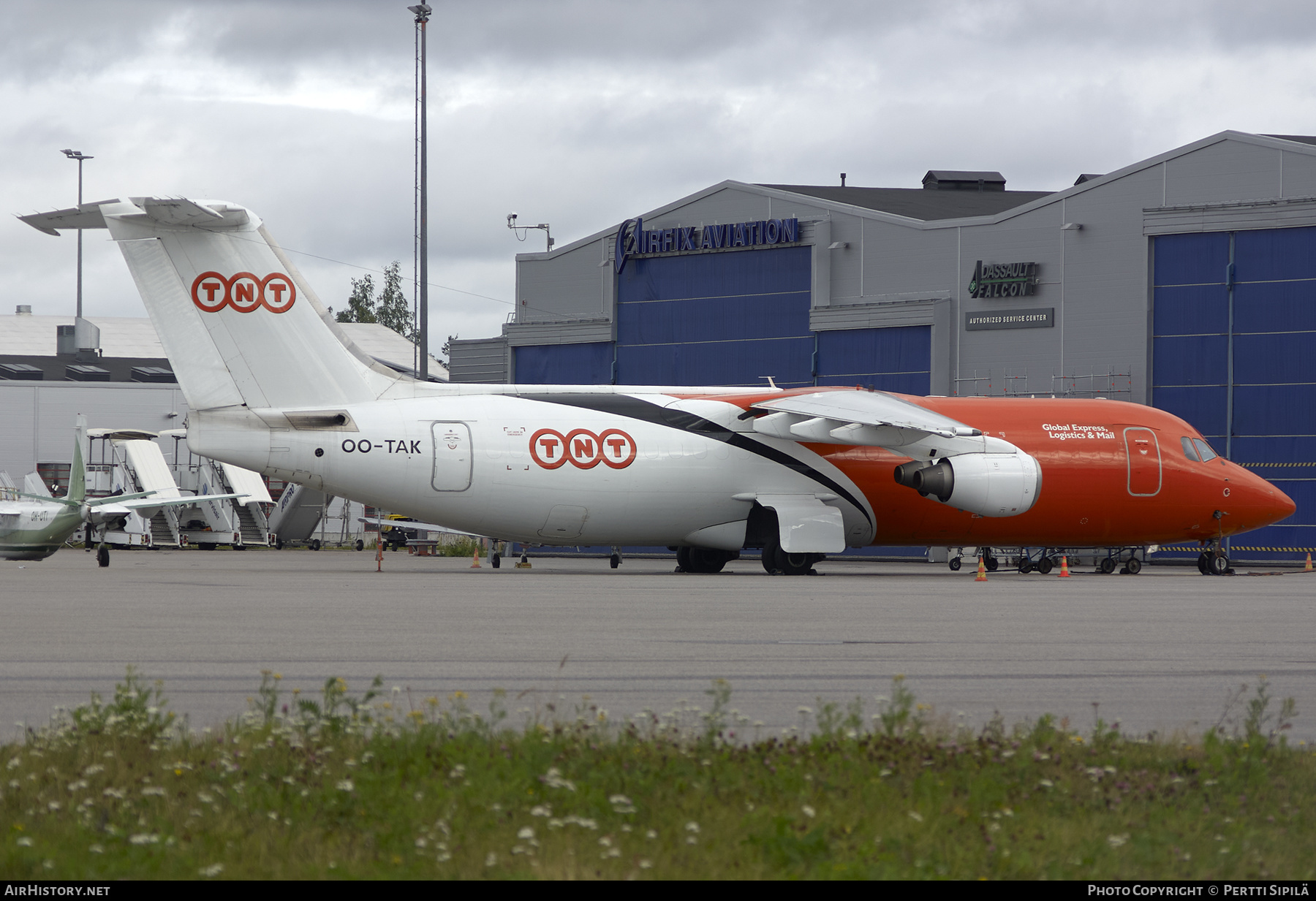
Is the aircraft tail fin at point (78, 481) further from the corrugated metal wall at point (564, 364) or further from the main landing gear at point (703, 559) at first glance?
the corrugated metal wall at point (564, 364)

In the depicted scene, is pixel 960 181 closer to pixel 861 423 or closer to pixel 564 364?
pixel 564 364

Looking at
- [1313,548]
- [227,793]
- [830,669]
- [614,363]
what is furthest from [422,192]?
[227,793]

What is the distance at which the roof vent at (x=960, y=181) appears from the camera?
209 feet

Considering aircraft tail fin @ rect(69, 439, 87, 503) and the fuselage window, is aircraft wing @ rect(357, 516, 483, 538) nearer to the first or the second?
aircraft tail fin @ rect(69, 439, 87, 503)

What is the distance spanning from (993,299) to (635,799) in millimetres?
40284

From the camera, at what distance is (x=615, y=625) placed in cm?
1658

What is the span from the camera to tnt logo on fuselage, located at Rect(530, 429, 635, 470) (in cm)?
2811

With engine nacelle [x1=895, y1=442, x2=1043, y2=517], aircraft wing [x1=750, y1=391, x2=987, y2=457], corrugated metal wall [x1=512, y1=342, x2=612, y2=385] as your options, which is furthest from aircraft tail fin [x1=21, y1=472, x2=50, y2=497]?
engine nacelle [x1=895, y1=442, x2=1043, y2=517]

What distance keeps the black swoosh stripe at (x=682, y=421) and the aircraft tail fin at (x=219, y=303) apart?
479 cm

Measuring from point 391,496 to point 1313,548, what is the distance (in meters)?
27.0

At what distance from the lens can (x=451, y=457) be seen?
90.6 ft

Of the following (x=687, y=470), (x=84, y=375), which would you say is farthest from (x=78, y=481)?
(x=84, y=375)

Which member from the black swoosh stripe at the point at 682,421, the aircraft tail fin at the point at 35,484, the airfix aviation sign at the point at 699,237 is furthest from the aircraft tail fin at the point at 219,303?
the aircraft tail fin at the point at 35,484

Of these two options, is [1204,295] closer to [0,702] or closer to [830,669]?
[830,669]
